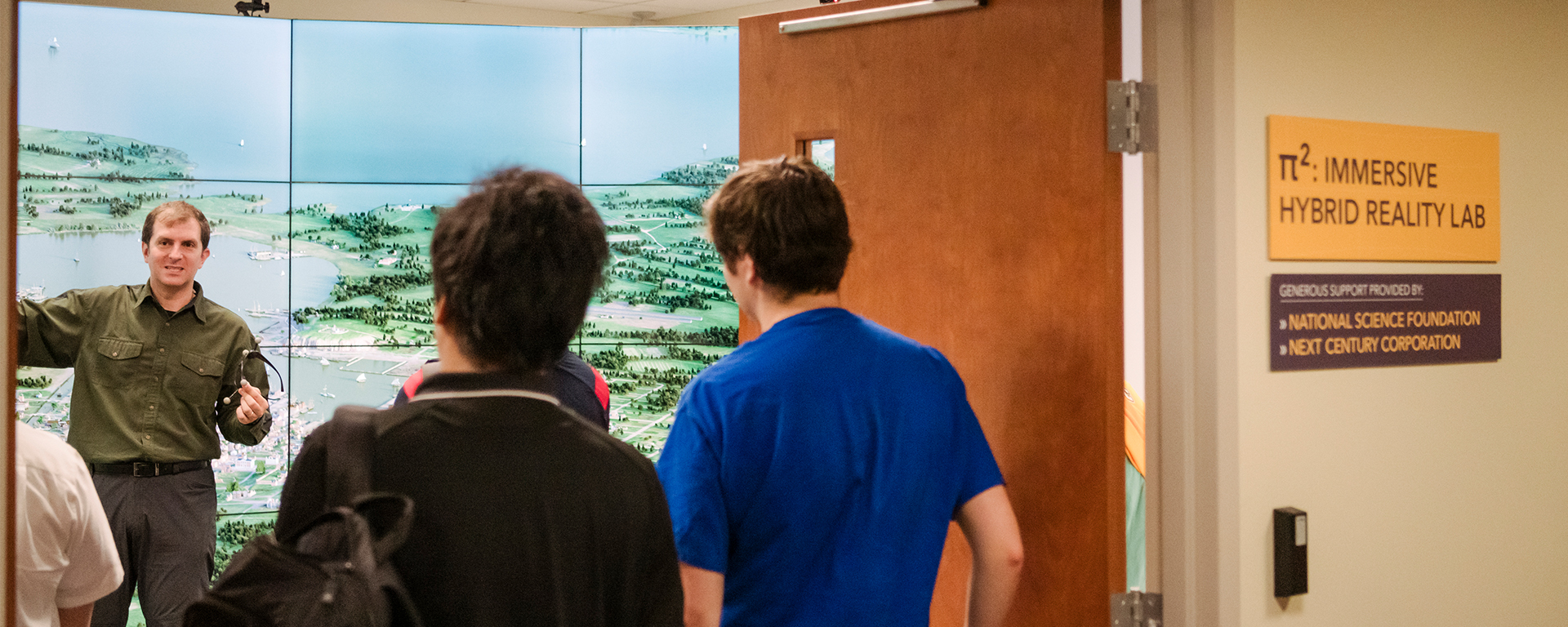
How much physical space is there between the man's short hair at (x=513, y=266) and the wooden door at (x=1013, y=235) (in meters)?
1.14

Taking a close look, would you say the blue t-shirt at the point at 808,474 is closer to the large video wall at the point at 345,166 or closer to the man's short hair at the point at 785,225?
the man's short hair at the point at 785,225

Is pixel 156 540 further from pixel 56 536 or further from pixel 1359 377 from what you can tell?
pixel 1359 377

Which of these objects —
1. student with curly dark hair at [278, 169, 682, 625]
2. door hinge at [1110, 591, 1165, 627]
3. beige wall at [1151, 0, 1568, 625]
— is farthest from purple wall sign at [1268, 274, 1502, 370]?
student with curly dark hair at [278, 169, 682, 625]

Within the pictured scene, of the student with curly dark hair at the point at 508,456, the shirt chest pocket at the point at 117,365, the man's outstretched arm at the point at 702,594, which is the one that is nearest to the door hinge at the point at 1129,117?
the man's outstretched arm at the point at 702,594

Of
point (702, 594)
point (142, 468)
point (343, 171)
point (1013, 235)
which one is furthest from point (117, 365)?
point (1013, 235)

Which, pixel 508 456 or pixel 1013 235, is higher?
pixel 1013 235

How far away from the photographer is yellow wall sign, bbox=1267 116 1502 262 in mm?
1876

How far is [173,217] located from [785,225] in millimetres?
2816

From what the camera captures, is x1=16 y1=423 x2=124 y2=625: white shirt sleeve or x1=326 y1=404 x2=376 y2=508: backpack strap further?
x1=16 y1=423 x2=124 y2=625: white shirt sleeve

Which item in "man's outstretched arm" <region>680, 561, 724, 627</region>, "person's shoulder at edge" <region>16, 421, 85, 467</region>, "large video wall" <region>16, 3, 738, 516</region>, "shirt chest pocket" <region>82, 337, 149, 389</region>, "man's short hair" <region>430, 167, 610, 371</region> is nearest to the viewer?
"man's short hair" <region>430, 167, 610, 371</region>

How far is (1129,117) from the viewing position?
75.0 inches

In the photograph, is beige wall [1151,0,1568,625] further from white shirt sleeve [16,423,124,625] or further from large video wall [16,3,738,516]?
large video wall [16,3,738,516]

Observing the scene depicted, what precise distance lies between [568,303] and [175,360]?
3049 millimetres

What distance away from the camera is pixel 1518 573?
7.16 feet
